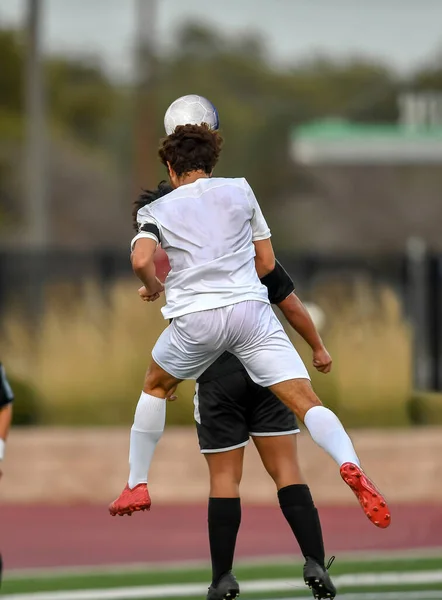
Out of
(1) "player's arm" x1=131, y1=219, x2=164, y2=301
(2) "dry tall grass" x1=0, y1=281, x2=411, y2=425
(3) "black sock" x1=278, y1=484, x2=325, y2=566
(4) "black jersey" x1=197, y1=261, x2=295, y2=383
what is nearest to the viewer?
(1) "player's arm" x1=131, y1=219, x2=164, y2=301

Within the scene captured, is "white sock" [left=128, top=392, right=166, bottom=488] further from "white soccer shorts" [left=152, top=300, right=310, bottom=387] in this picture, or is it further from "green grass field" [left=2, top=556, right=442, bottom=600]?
"green grass field" [left=2, top=556, right=442, bottom=600]

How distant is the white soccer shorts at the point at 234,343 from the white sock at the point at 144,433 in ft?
0.59

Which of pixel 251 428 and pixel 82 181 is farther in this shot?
pixel 82 181

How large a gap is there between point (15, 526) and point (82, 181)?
57.4 metres

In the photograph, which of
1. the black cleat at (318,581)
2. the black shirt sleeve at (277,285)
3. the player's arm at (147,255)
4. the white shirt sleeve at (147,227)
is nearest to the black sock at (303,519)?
the black cleat at (318,581)

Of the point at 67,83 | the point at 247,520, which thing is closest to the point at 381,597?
the point at 247,520

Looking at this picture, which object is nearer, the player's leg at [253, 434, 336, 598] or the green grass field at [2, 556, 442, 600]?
the player's leg at [253, 434, 336, 598]

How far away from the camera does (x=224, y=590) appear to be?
6820mm

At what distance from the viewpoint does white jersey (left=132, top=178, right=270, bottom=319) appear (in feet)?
21.6

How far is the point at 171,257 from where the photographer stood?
21.8ft

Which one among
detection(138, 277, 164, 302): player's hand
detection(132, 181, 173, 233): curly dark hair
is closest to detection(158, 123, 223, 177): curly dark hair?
detection(132, 181, 173, 233): curly dark hair

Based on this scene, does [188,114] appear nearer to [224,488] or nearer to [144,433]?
[144,433]

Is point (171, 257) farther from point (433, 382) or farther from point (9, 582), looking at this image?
point (433, 382)

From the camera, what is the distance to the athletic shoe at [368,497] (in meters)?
6.25
